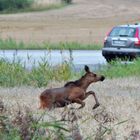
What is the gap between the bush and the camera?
85.9 metres

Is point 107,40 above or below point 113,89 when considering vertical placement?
below

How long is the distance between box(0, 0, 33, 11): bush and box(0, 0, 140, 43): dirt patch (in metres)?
4.50

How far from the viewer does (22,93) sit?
53.0 ft

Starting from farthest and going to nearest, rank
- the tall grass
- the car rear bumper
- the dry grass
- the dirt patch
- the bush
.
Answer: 1. the bush
2. the dirt patch
3. the car rear bumper
4. the tall grass
5. the dry grass

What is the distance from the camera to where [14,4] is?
87500 millimetres

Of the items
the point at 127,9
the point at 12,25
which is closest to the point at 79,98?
the point at 12,25

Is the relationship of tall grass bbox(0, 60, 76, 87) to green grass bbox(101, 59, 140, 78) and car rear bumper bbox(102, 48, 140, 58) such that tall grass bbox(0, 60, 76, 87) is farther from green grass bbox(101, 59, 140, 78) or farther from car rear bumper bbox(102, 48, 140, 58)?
car rear bumper bbox(102, 48, 140, 58)

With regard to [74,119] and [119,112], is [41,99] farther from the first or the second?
[74,119]

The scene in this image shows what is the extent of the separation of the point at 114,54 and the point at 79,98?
689 inches

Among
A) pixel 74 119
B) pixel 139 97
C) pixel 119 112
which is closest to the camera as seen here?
pixel 74 119

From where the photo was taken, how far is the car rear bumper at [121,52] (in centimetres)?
3017

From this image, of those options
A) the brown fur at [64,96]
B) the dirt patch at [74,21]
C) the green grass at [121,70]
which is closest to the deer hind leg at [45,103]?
the brown fur at [64,96]

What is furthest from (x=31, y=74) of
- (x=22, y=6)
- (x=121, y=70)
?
(x=22, y=6)

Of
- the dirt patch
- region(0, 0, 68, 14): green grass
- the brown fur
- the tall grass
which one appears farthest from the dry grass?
region(0, 0, 68, 14): green grass
